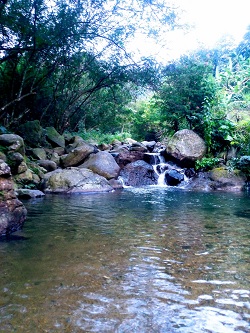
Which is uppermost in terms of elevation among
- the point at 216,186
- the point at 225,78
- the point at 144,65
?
the point at 225,78

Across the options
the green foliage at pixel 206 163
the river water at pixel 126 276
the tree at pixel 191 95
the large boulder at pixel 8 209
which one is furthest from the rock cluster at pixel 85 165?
the river water at pixel 126 276

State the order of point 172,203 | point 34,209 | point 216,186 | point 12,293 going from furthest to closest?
1. point 216,186
2. point 172,203
3. point 34,209
4. point 12,293

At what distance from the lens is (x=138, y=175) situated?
44.2ft

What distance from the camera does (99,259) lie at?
342cm

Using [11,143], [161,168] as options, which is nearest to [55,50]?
[11,143]

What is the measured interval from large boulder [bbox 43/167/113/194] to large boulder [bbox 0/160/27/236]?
513 centimetres

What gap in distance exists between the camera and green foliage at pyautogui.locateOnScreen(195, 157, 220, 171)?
13742 mm

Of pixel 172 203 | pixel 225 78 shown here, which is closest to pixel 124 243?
pixel 172 203

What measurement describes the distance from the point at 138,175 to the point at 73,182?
411 centimetres

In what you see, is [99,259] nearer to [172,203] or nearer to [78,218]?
[78,218]

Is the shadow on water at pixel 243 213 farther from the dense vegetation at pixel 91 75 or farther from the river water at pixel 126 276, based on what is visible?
the dense vegetation at pixel 91 75

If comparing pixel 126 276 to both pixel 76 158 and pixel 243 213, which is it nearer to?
pixel 243 213

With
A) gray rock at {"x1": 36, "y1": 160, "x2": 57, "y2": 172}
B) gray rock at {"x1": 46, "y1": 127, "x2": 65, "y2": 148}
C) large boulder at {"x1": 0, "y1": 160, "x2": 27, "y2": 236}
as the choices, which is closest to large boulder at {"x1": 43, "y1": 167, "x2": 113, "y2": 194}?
gray rock at {"x1": 36, "y1": 160, "x2": 57, "y2": 172}

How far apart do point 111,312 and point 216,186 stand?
1061cm
